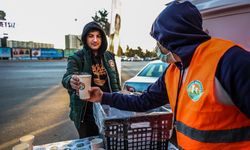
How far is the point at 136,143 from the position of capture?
1.62m

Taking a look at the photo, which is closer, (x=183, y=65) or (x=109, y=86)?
(x=183, y=65)

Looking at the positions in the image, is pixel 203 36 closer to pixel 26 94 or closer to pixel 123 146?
pixel 123 146

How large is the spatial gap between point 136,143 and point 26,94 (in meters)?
8.84

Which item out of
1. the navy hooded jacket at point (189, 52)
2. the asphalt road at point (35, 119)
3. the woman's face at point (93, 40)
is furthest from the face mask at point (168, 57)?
the asphalt road at point (35, 119)

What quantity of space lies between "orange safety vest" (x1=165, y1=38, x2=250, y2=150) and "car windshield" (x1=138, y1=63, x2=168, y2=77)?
193 inches

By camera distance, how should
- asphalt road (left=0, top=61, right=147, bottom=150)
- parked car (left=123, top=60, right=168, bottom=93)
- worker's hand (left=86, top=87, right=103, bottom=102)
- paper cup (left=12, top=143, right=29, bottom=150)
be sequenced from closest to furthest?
paper cup (left=12, top=143, right=29, bottom=150) → worker's hand (left=86, top=87, right=103, bottom=102) → asphalt road (left=0, top=61, right=147, bottom=150) → parked car (left=123, top=60, right=168, bottom=93)

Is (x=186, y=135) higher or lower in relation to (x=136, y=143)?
higher

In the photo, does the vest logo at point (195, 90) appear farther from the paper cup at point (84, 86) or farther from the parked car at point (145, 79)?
the parked car at point (145, 79)

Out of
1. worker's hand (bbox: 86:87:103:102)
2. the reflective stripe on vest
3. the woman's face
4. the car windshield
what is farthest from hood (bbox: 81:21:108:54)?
the car windshield

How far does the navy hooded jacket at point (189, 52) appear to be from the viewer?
1017 millimetres

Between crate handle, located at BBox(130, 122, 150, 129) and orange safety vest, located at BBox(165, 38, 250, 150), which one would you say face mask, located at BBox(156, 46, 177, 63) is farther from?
crate handle, located at BBox(130, 122, 150, 129)

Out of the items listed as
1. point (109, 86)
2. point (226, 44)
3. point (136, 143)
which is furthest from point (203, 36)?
point (109, 86)

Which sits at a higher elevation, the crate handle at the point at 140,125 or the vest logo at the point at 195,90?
the vest logo at the point at 195,90

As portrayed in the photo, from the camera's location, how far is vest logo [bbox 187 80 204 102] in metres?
1.11
